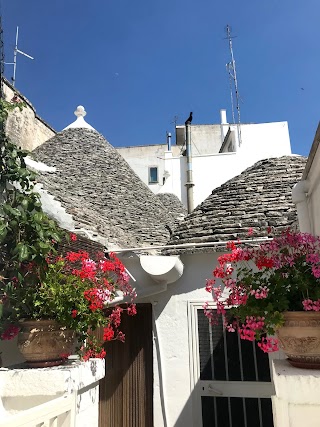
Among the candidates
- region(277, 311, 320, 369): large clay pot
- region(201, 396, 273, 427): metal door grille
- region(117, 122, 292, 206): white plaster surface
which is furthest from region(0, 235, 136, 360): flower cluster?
region(117, 122, 292, 206): white plaster surface

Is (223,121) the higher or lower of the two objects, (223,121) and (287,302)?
the higher

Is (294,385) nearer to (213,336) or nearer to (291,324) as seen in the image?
(291,324)

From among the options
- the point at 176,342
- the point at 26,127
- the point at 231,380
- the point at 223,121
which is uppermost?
Answer: the point at 223,121

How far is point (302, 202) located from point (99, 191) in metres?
5.74

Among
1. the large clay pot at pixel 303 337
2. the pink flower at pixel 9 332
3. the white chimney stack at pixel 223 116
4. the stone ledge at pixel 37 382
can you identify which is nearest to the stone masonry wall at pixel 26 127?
the white chimney stack at pixel 223 116

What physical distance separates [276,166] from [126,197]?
4.03 m

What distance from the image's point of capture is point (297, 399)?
214 centimetres

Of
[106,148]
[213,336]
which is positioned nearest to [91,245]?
[213,336]

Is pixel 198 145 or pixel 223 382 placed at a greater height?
pixel 198 145

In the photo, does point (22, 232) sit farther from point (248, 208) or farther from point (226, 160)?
point (226, 160)

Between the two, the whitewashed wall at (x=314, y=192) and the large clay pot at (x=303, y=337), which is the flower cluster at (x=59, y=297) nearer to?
the large clay pot at (x=303, y=337)

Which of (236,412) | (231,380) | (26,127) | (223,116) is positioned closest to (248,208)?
(231,380)

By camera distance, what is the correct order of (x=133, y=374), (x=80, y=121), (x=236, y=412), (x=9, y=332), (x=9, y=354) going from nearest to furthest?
(x=9, y=332), (x=9, y=354), (x=236, y=412), (x=133, y=374), (x=80, y=121)

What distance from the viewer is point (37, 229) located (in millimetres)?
2730
